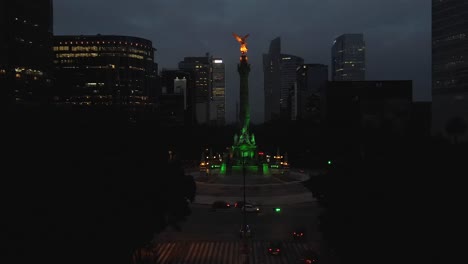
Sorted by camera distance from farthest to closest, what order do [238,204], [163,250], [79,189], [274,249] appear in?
[238,204], [163,250], [274,249], [79,189]

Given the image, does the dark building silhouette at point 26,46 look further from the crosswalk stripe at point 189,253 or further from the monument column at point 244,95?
the crosswalk stripe at point 189,253

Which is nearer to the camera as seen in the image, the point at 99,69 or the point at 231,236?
the point at 231,236

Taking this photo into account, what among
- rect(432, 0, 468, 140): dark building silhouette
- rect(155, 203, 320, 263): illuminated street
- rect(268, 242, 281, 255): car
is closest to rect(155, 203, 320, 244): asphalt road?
rect(155, 203, 320, 263): illuminated street

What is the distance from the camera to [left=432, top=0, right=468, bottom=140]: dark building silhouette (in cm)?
10075

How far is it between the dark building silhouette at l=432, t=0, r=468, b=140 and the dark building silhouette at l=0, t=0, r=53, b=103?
91755 mm

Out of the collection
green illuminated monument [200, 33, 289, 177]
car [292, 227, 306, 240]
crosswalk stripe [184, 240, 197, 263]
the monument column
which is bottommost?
crosswalk stripe [184, 240, 197, 263]

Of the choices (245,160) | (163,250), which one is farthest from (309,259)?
(245,160)

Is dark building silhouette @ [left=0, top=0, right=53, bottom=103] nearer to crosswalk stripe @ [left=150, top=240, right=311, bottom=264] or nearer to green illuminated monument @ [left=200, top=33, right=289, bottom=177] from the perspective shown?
green illuminated monument @ [left=200, top=33, right=289, bottom=177]

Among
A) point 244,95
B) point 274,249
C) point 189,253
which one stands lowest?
point 189,253

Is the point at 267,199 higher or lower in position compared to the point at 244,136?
lower

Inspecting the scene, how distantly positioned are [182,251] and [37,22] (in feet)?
336

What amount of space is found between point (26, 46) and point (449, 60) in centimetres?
10348

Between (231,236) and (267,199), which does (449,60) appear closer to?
(267,199)

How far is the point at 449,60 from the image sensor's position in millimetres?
105688
